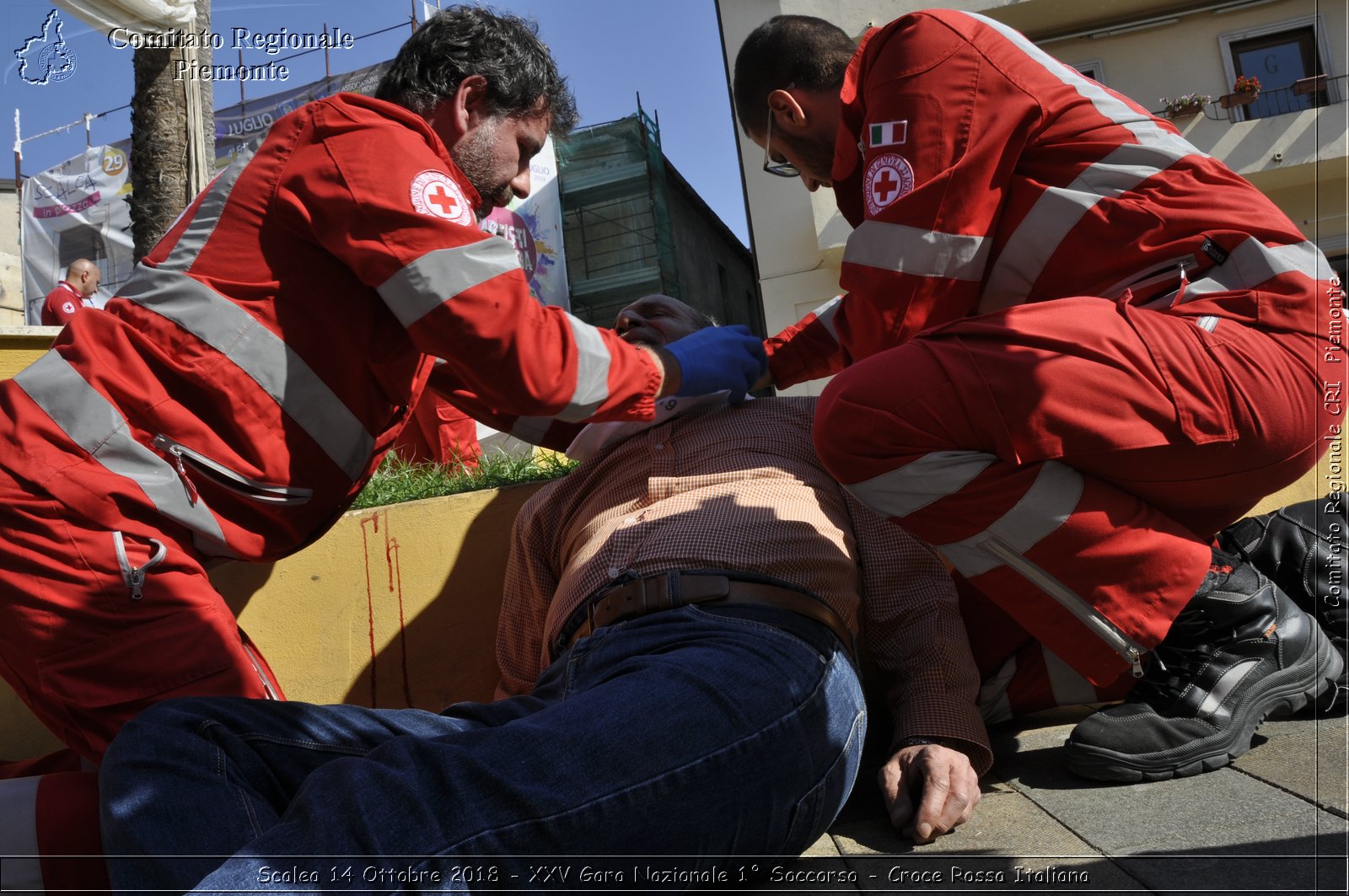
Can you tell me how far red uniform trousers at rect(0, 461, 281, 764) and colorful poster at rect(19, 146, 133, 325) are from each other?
48.4 feet

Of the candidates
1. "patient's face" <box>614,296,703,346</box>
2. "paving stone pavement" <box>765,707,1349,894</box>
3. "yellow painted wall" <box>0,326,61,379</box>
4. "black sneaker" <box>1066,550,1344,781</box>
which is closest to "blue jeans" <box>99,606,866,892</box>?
"paving stone pavement" <box>765,707,1349,894</box>

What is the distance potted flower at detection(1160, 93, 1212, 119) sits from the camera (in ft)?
42.9

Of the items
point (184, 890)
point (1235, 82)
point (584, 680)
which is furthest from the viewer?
point (1235, 82)

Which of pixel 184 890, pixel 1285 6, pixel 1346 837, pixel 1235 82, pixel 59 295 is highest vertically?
pixel 1285 6

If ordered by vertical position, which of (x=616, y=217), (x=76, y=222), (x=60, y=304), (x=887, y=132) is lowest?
(x=887, y=132)

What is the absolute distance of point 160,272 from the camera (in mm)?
1927

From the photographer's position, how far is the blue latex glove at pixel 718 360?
244 cm

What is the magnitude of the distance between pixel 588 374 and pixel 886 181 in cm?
74

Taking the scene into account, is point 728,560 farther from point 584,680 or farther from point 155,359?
point 155,359

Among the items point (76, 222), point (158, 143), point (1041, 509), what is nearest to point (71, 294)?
point (158, 143)

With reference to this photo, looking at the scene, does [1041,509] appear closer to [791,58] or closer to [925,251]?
[925,251]

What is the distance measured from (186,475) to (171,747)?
56 cm

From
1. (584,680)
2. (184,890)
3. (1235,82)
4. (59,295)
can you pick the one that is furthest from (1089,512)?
(1235,82)

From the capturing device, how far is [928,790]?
5.57 ft
